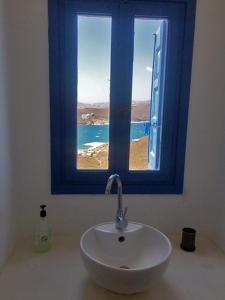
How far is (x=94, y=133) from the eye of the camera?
1.35 m

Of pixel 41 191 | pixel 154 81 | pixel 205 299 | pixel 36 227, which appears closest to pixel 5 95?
pixel 41 191

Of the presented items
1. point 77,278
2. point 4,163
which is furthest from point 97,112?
point 77,278

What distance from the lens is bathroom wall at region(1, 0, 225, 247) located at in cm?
120

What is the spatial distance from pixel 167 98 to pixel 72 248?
3.05 feet

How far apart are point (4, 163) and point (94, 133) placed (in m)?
0.49

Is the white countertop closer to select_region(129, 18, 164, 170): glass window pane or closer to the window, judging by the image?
the window

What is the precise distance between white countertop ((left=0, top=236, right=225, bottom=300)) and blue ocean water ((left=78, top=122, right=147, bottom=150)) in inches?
21.7

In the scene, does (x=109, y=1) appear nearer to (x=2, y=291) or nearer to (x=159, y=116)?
(x=159, y=116)

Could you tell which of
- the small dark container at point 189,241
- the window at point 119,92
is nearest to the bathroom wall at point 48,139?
the window at point 119,92

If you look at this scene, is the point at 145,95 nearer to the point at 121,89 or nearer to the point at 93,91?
the point at 121,89

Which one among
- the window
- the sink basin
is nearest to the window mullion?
the window

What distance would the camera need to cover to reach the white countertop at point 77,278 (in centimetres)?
89

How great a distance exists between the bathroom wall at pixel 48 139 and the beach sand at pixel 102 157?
0.56 ft

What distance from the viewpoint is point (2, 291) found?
0.90 m
